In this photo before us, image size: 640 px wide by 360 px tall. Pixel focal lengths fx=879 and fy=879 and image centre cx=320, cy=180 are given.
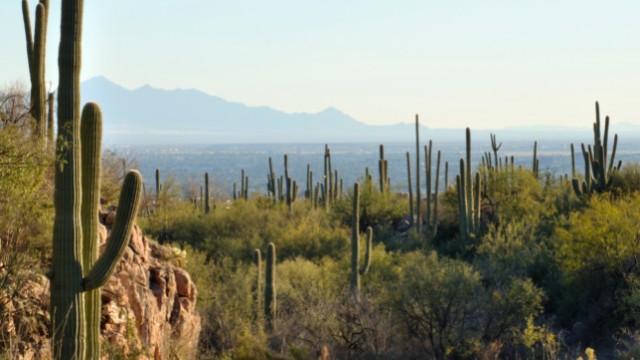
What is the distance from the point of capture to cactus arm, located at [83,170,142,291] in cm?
964

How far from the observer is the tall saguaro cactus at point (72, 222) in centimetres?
954

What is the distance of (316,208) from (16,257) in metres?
26.3

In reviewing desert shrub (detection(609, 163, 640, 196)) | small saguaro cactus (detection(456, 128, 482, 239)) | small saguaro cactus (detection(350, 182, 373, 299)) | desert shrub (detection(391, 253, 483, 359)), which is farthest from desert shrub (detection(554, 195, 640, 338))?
small saguaro cactus (detection(456, 128, 482, 239))

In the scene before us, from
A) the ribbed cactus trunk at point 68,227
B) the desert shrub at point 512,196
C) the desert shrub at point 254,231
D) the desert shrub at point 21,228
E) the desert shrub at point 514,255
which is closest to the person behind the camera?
the ribbed cactus trunk at point 68,227

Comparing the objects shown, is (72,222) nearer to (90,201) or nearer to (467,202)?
(90,201)

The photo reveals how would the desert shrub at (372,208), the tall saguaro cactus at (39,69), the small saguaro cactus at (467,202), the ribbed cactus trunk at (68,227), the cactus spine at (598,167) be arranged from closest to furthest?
1. the ribbed cactus trunk at (68,227)
2. the tall saguaro cactus at (39,69)
3. the cactus spine at (598,167)
4. the small saguaro cactus at (467,202)
5. the desert shrub at (372,208)

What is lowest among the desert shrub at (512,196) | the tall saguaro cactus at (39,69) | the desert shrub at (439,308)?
the desert shrub at (439,308)

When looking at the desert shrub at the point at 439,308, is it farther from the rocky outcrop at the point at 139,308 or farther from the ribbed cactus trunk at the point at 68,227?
the ribbed cactus trunk at the point at 68,227

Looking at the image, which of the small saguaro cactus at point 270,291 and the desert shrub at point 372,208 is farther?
the desert shrub at point 372,208

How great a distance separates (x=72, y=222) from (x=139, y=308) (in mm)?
3189

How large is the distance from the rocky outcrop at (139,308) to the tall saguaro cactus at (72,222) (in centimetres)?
52

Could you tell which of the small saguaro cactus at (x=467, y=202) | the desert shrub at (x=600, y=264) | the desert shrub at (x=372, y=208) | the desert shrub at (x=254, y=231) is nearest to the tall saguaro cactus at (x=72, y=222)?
the desert shrub at (x=600, y=264)

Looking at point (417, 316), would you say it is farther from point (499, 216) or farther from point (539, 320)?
point (499, 216)

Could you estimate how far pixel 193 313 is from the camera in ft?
49.4
